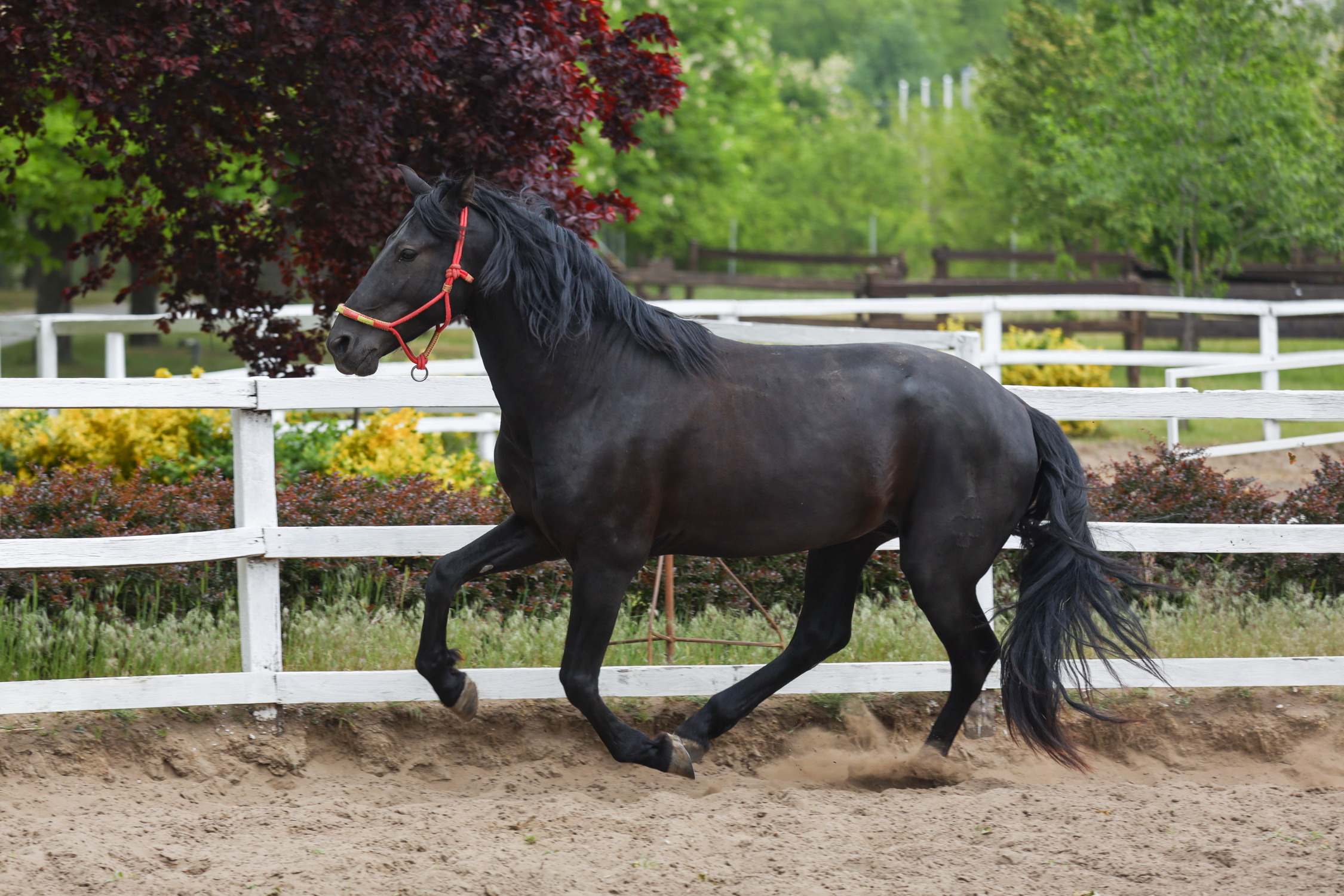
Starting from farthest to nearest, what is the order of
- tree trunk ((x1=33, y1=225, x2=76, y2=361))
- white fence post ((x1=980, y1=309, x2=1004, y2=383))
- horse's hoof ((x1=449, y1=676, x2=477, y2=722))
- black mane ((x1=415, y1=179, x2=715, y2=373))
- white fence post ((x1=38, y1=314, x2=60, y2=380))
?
1. tree trunk ((x1=33, y1=225, x2=76, y2=361))
2. white fence post ((x1=980, y1=309, x2=1004, y2=383))
3. white fence post ((x1=38, y1=314, x2=60, y2=380))
4. horse's hoof ((x1=449, y1=676, x2=477, y2=722))
5. black mane ((x1=415, y1=179, x2=715, y2=373))

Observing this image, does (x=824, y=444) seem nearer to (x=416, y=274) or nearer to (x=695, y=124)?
(x=416, y=274)

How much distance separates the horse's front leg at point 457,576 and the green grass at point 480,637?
0.69m

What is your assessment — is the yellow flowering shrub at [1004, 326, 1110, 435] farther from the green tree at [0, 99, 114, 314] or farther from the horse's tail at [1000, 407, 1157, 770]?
the green tree at [0, 99, 114, 314]

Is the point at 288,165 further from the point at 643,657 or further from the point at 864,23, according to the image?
the point at 864,23

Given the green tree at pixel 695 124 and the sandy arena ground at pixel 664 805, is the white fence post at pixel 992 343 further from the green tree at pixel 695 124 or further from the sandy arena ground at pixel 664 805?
the green tree at pixel 695 124

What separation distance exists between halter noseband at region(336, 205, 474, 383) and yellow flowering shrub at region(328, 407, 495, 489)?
3.36 meters

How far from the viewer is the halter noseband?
3.83 meters

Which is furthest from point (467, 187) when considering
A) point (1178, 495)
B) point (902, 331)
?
point (902, 331)

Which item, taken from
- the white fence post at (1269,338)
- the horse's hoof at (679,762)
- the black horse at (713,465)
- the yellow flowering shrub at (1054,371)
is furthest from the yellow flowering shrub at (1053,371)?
the horse's hoof at (679,762)

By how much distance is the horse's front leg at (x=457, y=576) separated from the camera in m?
4.16

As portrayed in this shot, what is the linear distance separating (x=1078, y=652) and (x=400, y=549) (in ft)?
7.79

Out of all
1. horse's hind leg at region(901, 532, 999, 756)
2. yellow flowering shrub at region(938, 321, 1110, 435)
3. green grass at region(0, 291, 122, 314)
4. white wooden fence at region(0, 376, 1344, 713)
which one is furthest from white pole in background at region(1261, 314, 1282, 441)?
green grass at region(0, 291, 122, 314)

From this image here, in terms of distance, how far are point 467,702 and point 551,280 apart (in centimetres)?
144

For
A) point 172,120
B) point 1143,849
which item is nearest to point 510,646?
point 1143,849
